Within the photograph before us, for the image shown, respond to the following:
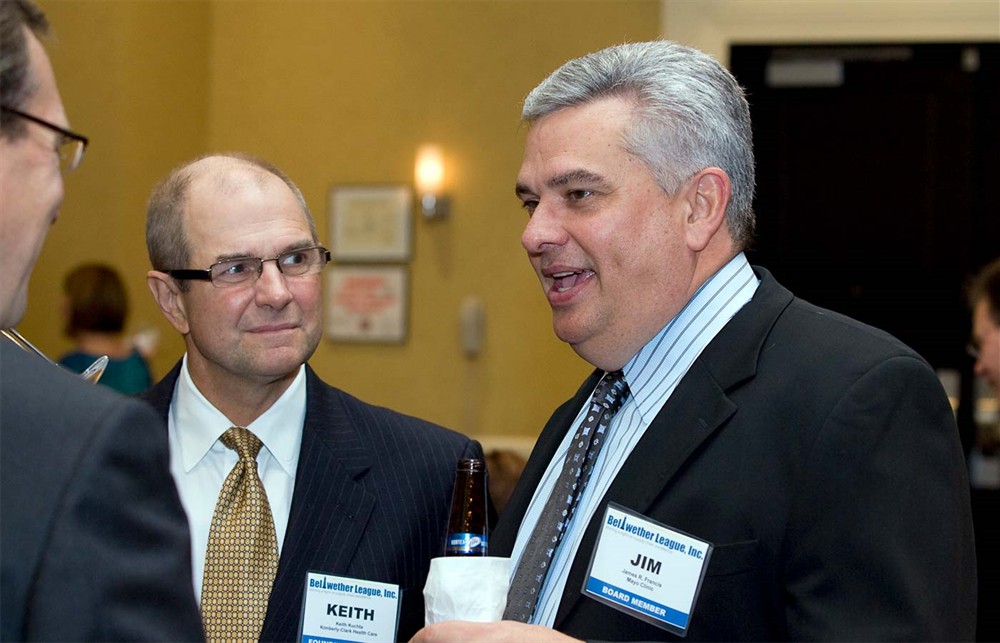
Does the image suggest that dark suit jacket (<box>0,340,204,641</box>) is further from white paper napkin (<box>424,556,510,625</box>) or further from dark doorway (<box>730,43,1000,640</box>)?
dark doorway (<box>730,43,1000,640</box>)

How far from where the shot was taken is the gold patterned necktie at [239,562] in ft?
6.34

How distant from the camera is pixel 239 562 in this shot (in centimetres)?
197

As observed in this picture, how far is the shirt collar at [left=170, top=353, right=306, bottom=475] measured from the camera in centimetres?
210

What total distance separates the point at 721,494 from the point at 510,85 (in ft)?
19.3

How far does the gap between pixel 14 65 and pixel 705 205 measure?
1.08 m

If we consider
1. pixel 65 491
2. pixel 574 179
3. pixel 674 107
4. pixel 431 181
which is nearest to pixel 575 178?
pixel 574 179

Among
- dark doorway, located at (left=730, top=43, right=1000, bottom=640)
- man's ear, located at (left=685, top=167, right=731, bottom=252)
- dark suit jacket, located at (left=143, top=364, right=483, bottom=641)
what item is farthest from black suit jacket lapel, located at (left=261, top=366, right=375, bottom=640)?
dark doorway, located at (left=730, top=43, right=1000, bottom=640)

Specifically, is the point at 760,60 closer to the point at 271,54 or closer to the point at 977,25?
the point at 977,25

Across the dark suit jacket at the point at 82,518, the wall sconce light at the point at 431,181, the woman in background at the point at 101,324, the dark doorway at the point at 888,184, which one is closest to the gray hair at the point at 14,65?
the dark suit jacket at the point at 82,518

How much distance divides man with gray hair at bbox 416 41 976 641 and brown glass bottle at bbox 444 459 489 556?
0.37 feet

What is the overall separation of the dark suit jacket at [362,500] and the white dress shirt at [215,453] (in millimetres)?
32

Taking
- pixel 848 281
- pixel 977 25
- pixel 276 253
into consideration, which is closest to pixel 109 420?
pixel 276 253

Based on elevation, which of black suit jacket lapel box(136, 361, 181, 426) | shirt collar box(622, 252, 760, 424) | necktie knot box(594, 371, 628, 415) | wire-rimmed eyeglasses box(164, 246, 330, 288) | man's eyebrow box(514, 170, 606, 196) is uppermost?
man's eyebrow box(514, 170, 606, 196)

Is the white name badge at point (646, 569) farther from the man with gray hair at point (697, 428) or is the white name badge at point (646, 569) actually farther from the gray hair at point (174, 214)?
the gray hair at point (174, 214)
